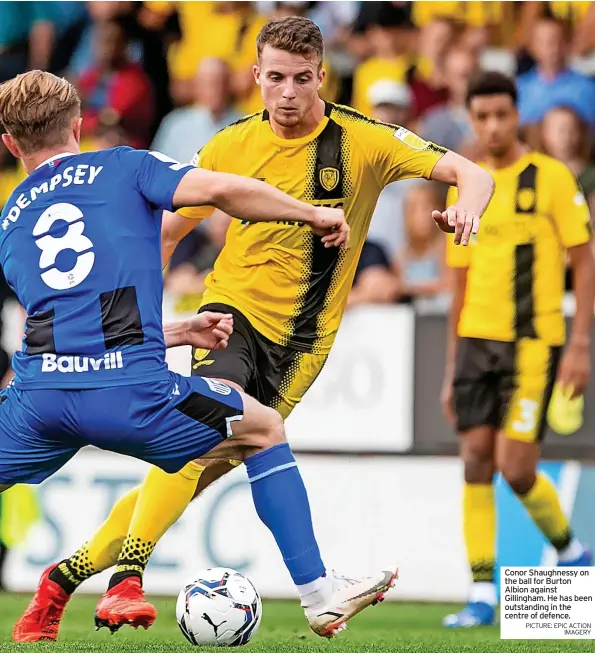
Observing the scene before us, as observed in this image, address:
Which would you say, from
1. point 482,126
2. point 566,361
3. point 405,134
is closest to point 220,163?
point 405,134

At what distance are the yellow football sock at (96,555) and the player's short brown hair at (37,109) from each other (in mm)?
1843

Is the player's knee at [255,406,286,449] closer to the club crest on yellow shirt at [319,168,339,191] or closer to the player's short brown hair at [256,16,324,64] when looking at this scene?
the club crest on yellow shirt at [319,168,339,191]

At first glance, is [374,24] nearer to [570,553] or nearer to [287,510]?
[570,553]

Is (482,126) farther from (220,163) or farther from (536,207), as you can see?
(220,163)

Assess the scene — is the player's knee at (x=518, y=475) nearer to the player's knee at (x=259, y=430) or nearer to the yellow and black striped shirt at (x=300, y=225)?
the yellow and black striped shirt at (x=300, y=225)

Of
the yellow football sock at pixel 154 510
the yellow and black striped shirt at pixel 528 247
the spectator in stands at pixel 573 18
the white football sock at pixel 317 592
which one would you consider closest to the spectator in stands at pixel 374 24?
the spectator in stands at pixel 573 18

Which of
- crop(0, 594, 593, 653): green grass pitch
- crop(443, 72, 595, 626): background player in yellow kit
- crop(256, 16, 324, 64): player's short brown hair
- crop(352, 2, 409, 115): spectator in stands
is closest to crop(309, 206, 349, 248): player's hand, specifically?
crop(256, 16, 324, 64): player's short brown hair

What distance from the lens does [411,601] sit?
888 cm

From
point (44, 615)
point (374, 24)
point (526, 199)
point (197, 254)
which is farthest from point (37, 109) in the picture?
point (374, 24)

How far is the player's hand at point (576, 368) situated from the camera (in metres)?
7.76

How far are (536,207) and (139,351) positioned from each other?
361 cm

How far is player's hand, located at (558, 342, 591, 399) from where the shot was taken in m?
7.76

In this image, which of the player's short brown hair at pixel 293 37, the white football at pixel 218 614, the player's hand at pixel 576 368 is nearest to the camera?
the white football at pixel 218 614

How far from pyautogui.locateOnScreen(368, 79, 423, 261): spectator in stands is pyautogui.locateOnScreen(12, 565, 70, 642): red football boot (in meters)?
4.68
